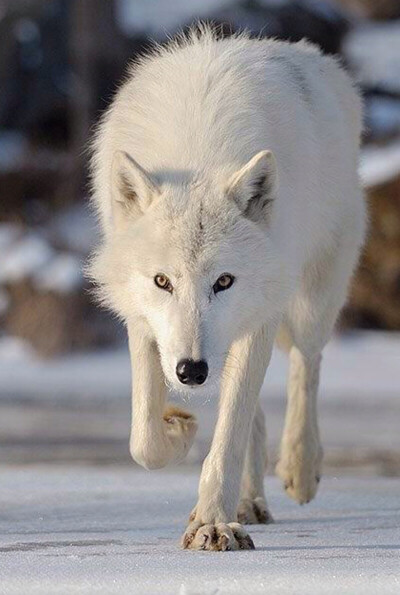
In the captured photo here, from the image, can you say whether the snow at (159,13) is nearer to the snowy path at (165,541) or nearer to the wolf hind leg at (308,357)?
the snowy path at (165,541)

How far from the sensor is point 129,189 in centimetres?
535

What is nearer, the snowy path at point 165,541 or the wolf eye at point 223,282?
the snowy path at point 165,541

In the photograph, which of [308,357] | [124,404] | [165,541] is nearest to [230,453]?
[165,541]

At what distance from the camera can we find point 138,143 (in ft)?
18.5

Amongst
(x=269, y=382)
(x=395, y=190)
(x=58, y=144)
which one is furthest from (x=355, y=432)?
(x=58, y=144)

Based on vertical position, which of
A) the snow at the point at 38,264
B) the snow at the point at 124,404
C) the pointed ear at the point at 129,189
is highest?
the pointed ear at the point at 129,189

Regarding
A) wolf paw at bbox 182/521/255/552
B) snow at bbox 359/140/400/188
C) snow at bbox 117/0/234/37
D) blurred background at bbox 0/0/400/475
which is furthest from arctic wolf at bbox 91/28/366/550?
snow at bbox 117/0/234/37

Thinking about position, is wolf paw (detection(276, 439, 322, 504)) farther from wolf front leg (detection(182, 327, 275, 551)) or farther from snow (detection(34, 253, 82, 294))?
snow (detection(34, 253, 82, 294))

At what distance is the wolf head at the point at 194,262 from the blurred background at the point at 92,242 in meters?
3.61

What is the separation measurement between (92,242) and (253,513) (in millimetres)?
12259

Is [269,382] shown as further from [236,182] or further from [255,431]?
[236,182]

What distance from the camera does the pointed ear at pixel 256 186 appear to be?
5.14m

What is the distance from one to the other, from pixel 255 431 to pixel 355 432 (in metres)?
5.99

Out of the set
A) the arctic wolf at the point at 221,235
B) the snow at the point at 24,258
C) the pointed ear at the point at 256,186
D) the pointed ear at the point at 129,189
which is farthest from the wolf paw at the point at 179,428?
the snow at the point at 24,258
